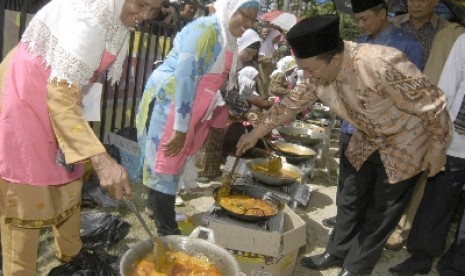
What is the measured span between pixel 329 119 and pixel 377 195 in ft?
17.9

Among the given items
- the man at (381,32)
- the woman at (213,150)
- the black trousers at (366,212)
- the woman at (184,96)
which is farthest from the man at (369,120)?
the woman at (213,150)

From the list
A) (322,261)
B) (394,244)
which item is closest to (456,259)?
(394,244)

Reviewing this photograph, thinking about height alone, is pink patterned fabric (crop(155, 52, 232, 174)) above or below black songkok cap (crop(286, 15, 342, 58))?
below

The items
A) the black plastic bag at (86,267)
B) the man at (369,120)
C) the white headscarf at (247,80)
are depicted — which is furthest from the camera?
the white headscarf at (247,80)

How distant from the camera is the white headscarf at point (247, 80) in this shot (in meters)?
6.51

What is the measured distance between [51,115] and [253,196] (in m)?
2.06

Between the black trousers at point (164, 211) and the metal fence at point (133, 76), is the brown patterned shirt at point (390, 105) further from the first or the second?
the metal fence at point (133, 76)

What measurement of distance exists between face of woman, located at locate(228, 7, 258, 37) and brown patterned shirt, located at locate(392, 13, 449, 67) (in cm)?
192

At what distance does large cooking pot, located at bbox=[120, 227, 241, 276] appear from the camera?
196 centimetres

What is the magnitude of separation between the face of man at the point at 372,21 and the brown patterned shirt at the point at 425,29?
1.19 ft

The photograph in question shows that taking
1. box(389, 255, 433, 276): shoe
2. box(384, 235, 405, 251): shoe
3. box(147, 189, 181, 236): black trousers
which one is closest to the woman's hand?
box(147, 189, 181, 236): black trousers

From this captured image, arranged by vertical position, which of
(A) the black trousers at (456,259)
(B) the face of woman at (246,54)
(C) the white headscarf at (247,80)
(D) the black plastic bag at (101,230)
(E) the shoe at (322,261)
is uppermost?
(B) the face of woman at (246,54)

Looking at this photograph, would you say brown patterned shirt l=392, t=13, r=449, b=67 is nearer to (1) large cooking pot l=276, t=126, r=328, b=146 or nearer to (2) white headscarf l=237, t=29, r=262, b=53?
(1) large cooking pot l=276, t=126, r=328, b=146

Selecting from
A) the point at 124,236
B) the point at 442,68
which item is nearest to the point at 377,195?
the point at 442,68
